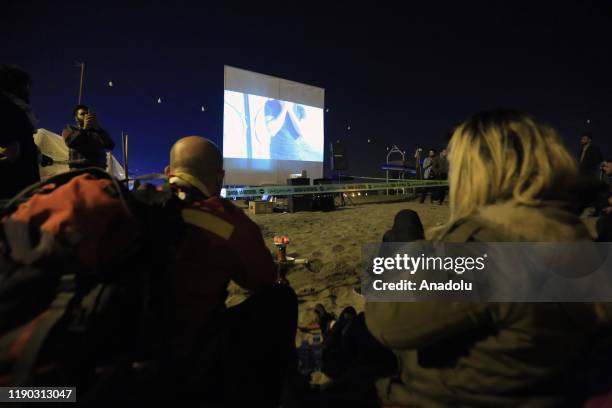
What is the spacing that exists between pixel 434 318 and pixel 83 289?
861 millimetres

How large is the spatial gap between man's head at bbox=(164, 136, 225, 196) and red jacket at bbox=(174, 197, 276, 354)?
0.31 m

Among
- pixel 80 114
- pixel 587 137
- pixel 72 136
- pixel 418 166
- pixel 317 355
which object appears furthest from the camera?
pixel 418 166

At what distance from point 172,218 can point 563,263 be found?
104 centimetres

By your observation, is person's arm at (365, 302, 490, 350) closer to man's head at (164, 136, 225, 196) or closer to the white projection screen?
man's head at (164, 136, 225, 196)

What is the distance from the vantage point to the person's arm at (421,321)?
2.44 ft

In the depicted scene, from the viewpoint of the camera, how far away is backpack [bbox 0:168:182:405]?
65 centimetres

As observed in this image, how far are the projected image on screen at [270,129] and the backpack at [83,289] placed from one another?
7783 mm

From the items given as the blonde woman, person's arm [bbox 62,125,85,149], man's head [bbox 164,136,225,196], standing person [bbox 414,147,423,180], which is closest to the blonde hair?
the blonde woman

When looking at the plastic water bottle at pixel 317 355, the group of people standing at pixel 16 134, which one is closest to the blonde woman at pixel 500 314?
the plastic water bottle at pixel 317 355

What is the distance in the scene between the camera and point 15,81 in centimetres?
189

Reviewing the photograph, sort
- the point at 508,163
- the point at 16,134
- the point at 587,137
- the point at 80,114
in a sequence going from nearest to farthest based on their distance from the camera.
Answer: the point at 508,163 < the point at 16,134 < the point at 80,114 < the point at 587,137

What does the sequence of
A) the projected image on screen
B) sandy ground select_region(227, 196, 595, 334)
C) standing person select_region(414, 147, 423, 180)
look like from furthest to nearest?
standing person select_region(414, 147, 423, 180) → the projected image on screen → sandy ground select_region(227, 196, 595, 334)

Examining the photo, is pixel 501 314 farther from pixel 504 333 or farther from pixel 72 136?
pixel 72 136

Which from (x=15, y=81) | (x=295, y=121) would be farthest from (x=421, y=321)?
(x=295, y=121)
